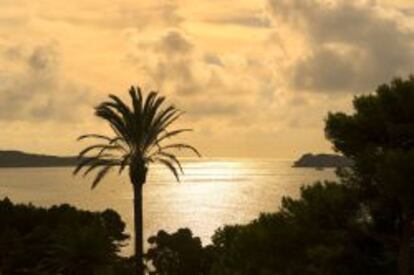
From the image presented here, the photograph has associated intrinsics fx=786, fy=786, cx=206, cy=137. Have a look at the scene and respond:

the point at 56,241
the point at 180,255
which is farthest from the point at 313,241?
the point at 180,255

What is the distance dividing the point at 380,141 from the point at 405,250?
4.60 metres

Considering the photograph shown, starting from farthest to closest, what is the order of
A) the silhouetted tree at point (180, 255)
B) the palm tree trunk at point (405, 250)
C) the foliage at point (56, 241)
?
the silhouetted tree at point (180, 255) → the foliage at point (56, 241) → the palm tree trunk at point (405, 250)

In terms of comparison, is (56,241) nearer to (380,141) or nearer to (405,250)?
(380,141)

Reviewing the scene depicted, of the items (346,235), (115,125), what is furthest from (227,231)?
(346,235)

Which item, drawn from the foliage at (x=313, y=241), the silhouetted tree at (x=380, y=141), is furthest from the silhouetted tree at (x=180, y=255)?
the silhouetted tree at (x=380, y=141)

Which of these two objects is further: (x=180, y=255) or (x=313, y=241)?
(x=180, y=255)

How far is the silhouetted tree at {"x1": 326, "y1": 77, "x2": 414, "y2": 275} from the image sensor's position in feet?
102

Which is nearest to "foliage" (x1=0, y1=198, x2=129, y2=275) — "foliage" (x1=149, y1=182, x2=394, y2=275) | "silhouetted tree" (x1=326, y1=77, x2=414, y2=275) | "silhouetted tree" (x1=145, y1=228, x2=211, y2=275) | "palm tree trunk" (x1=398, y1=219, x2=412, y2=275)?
"silhouetted tree" (x1=145, y1=228, x2=211, y2=275)

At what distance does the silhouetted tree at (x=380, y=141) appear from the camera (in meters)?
31.1

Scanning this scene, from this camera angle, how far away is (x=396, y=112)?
3212 cm

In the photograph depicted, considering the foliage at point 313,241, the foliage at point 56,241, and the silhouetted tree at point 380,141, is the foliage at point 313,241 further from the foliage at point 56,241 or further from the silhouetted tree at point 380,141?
the foliage at point 56,241

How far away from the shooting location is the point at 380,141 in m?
32.3

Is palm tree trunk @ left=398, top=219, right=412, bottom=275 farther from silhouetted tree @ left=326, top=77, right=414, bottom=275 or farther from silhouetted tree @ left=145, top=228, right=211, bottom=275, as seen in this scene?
silhouetted tree @ left=145, top=228, right=211, bottom=275

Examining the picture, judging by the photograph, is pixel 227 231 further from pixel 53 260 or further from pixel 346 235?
pixel 346 235
